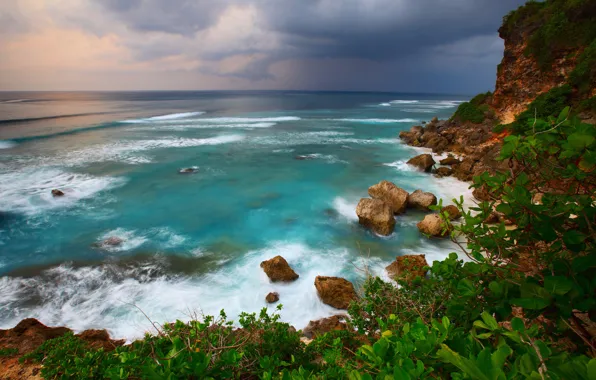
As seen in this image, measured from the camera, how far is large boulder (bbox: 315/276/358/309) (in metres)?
7.74

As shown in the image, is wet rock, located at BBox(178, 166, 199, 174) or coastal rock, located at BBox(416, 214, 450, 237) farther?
wet rock, located at BBox(178, 166, 199, 174)

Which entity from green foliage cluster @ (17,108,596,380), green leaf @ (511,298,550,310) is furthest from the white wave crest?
green leaf @ (511,298,550,310)

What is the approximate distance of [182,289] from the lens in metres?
8.84

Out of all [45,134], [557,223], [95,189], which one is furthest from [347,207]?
[45,134]

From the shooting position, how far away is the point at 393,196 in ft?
42.3

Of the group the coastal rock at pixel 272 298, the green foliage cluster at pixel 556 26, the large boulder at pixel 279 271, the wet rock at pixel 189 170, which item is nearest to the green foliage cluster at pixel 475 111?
the green foliage cluster at pixel 556 26

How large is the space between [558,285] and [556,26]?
85.8 feet

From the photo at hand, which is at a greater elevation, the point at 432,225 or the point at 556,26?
the point at 556,26

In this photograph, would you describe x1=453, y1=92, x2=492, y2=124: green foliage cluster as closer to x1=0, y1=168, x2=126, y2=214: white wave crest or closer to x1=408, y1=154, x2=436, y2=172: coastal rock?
x1=408, y1=154, x2=436, y2=172: coastal rock

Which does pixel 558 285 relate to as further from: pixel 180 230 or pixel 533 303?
pixel 180 230

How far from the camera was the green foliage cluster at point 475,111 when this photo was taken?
2596cm


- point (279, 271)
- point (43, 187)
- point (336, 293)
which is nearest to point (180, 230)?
point (279, 271)

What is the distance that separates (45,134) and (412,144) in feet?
128

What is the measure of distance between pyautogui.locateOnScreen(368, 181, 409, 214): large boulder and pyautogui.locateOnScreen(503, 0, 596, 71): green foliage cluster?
53.6ft
